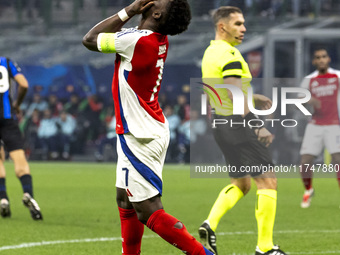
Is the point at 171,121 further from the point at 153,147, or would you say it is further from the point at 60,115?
the point at 153,147

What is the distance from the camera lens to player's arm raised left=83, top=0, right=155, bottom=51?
15.9ft

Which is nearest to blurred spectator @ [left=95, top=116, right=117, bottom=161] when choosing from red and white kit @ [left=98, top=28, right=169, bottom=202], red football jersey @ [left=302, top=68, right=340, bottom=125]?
red football jersey @ [left=302, top=68, right=340, bottom=125]

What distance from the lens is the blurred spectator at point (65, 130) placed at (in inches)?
981

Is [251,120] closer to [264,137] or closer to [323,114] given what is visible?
[264,137]

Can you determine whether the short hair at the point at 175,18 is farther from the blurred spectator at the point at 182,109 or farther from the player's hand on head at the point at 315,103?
the blurred spectator at the point at 182,109

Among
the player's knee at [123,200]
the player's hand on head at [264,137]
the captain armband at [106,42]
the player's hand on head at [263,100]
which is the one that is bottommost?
the player's knee at [123,200]

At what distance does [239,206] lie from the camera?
11.6 meters

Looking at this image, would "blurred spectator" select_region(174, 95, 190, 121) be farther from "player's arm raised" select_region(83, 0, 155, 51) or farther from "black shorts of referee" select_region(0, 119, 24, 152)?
"player's arm raised" select_region(83, 0, 155, 51)

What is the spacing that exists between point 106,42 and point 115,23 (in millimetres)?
190

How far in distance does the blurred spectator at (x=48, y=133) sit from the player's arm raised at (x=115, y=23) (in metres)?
20.3

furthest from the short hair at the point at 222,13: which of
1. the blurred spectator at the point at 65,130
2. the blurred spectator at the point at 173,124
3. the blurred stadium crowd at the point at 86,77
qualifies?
the blurred spectator at the point at 65,130

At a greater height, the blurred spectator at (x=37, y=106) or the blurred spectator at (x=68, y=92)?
the blurred spectator at (x=68, y=92)

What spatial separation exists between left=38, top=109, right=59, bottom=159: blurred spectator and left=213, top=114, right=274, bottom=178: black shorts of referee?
18384mm

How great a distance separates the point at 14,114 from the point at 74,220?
5.16 feet
